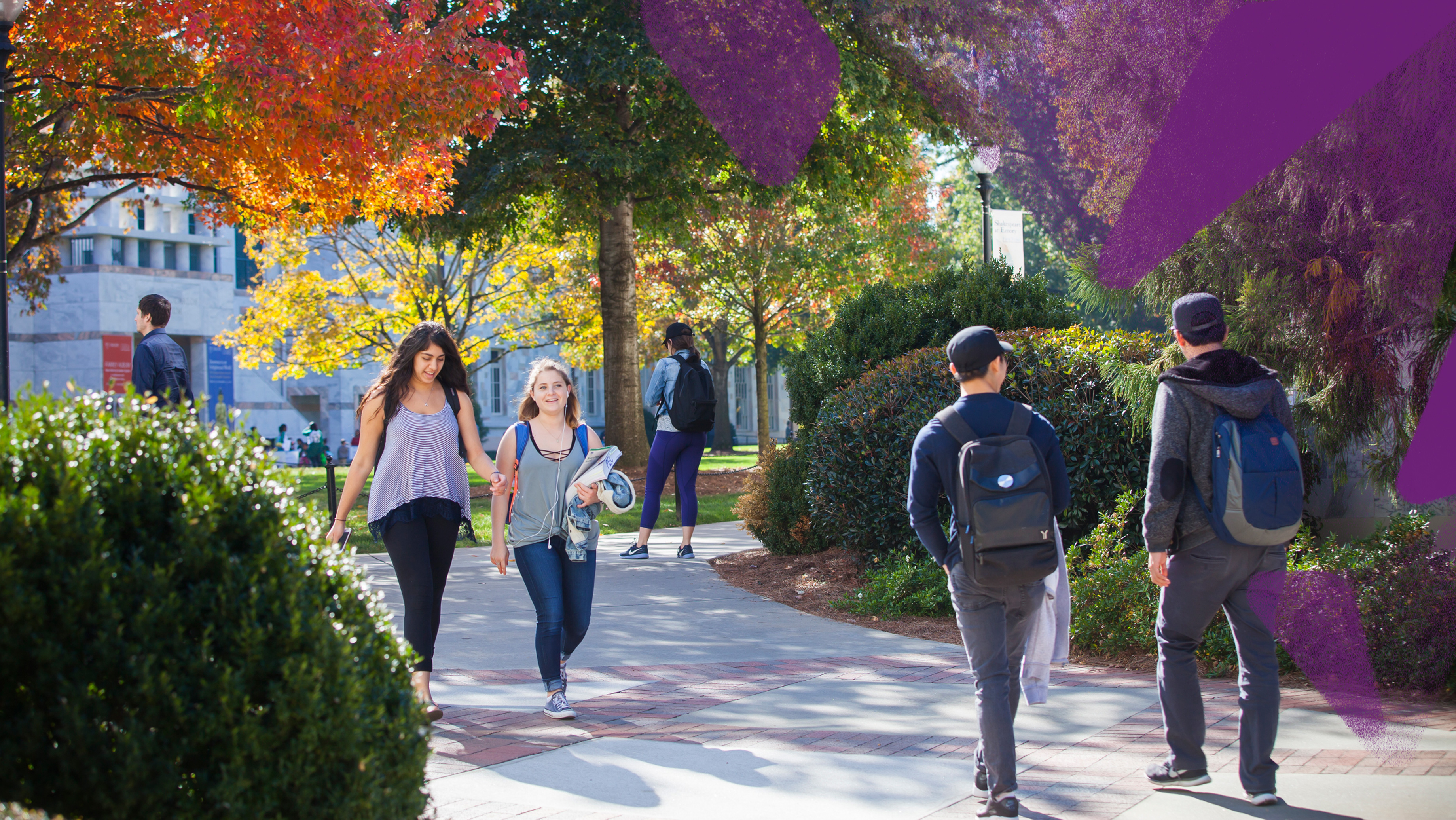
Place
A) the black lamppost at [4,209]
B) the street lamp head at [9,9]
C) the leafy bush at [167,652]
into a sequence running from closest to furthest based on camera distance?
the leafy bush at [167,652], the black lamppost at [4,209], the street lamp head at [9,9]

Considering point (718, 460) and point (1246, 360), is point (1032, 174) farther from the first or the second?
point (1246, 360)

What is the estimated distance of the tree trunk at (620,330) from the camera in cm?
1811

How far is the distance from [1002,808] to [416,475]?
2975 mm

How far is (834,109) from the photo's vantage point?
16.7 m

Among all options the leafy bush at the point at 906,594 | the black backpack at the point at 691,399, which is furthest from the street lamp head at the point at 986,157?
the leafy bush at the point at 906,594

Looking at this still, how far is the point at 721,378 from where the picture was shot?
3691 cm

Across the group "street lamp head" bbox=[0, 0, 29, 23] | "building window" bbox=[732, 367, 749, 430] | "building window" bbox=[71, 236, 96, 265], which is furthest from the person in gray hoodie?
"building window" bbox=[732, 367, 749, 430]

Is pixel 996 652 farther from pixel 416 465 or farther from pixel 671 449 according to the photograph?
pixel 671 449
